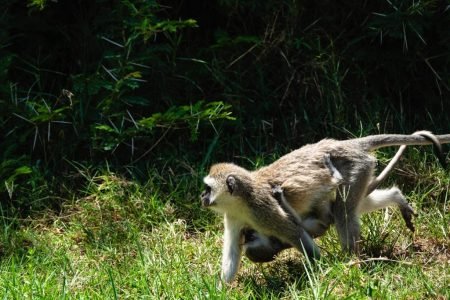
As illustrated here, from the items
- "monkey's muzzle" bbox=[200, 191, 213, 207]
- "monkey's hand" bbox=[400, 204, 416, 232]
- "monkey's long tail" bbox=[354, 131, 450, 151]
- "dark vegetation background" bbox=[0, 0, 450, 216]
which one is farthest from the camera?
"dark vegetation background" bbox=[0, 0, 450, 216]

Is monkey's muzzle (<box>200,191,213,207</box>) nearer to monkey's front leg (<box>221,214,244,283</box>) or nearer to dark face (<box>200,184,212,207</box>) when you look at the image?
dark face (<box>200,184,212,207</box>)

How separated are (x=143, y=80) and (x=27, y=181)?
4.85ft

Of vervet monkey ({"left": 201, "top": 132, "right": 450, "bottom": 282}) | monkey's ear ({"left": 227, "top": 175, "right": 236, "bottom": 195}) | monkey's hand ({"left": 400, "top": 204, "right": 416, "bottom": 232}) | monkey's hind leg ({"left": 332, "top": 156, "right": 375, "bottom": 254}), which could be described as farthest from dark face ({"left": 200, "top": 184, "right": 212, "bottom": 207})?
monkey's hand ({"left": 400, "top": 204, "right": 416, "bottom": 232})

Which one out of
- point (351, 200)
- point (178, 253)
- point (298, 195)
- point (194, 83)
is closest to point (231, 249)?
point (178, 253)

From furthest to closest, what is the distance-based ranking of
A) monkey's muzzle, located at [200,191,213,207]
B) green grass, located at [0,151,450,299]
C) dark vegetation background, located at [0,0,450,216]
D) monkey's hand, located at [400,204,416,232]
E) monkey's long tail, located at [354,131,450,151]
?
dark vegetation background, located at [0,0,450,216] → monkey's hand, located at [400,204,416,232] → monkey's long tail, located at [354,131,450,151] → monkey's muzzle, located at [200,191,213,207] → green grass, located at [0,151,450,299]

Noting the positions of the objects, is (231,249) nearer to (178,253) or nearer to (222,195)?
(222,195)

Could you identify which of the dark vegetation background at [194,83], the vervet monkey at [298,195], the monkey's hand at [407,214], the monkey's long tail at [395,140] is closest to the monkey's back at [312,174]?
the vervet monkey at [298,195]

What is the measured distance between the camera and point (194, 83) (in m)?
8.63

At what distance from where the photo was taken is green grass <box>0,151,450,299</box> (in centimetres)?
586

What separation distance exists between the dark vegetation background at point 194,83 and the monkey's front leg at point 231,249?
1281 mm

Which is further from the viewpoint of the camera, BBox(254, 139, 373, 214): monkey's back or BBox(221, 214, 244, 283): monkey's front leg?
BBox(254, 139, 373, 214): monkey's back

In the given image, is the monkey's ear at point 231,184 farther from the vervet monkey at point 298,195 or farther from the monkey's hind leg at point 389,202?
the monkey's hind leg at point 389,202

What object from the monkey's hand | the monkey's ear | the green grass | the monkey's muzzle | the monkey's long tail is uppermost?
the monkey's long tail

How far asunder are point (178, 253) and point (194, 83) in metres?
2.40
